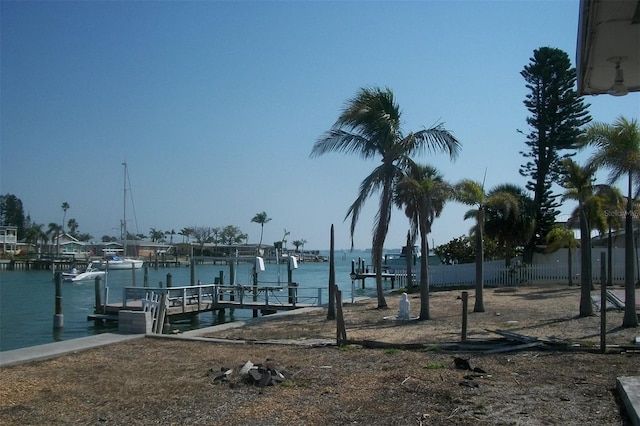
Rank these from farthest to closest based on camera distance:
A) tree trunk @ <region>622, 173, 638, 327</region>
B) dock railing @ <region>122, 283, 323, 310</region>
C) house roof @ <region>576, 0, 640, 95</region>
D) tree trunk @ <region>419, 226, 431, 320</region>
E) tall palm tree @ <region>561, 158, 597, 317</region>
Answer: dock railing @ <region>122, 283, 323, 310</region>
tree trunk @ <region>419, 226, 431, 320</region>
tall palm tree @ <region>561, 158, 597, 317</region>
tree trunk @ <region>622, 173, 638, 327</region>
house roof @ <region>576, 0, 640, 95</region>

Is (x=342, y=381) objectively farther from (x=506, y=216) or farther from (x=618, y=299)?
(x=506, y=216)

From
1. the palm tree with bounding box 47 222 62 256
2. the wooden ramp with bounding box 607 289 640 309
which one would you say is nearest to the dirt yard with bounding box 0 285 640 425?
the wooden ramp with bounding box 607 289 640 309

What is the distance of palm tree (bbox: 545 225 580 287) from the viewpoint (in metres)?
32.0

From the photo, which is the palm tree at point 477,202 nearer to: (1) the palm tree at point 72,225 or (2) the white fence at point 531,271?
(2) the white fence at point 531,271

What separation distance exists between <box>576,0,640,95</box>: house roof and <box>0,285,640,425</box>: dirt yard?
3842 mm

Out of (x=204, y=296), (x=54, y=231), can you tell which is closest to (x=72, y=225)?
(x=54, y=231)

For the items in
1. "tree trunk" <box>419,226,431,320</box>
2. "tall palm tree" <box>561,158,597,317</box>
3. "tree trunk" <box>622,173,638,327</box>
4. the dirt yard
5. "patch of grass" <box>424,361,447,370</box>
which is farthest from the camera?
"tree trunk" <box>419,226,431,320</box>

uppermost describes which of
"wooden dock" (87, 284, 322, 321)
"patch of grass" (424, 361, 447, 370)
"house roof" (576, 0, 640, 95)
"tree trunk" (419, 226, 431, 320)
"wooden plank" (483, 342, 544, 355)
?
"house roof" (576, 0, 640, 95)

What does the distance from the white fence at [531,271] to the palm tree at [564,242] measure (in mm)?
842

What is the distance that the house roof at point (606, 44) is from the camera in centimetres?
→ 467

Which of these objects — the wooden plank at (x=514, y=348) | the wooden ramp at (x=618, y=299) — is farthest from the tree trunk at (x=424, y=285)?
the wooden plank at (x=514, y=348)

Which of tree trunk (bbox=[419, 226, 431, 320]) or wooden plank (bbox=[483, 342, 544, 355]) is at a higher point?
A: tree trunk (bbox=[419, 226, 431, 320])

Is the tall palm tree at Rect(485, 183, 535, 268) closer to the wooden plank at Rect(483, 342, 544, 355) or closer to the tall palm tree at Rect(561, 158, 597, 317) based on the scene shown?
the tall palm tree at Rect(561, 158, 597, 317)

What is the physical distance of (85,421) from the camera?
312 inches
